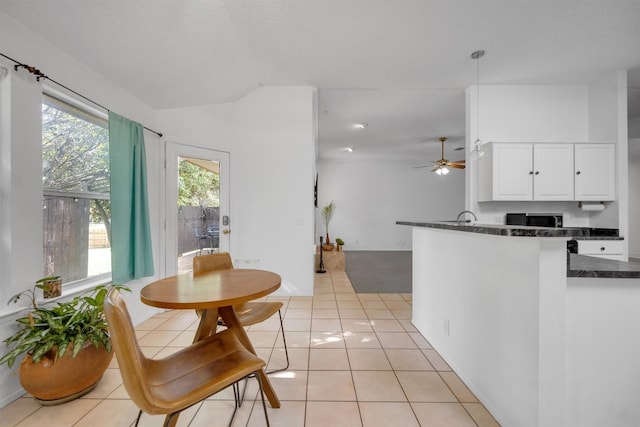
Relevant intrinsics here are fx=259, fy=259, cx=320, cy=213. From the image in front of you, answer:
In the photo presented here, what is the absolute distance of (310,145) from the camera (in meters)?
3.53

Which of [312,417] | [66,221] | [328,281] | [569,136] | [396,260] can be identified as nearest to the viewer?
[312,417]

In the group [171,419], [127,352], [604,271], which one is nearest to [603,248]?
[604,271]

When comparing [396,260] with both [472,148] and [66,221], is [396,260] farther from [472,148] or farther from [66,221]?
[66,221]

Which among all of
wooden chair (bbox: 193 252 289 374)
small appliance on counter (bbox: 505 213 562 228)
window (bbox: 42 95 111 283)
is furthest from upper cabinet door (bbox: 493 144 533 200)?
window (bbox: 42 95 111 283)

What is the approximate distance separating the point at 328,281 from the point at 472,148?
294 cm

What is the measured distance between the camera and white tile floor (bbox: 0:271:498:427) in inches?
56.9

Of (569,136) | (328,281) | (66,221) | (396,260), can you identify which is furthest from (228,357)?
(396,260)

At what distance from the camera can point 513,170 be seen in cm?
317

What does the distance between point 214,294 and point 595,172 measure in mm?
4342

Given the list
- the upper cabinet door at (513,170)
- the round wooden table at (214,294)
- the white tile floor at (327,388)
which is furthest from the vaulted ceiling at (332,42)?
the white tile floor at (327,388)

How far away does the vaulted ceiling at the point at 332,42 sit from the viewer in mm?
1883

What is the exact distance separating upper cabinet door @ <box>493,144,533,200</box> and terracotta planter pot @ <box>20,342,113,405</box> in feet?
13.3

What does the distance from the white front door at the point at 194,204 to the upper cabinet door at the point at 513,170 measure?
344cm

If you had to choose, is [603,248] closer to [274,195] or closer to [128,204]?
[274,195]
